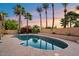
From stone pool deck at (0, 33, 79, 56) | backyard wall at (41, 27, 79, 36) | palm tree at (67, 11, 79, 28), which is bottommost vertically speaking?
stone pool deck at (0, 33, 79, 56)

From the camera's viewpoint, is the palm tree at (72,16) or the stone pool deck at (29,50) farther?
the palm tree at (72,16)

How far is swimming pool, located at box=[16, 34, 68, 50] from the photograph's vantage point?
5.23m

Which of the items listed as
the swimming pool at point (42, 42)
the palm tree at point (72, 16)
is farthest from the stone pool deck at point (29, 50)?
the palm tree at point (72, 16)

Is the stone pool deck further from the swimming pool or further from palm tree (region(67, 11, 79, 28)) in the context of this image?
palm tree (region(67, 11, 79, 28))

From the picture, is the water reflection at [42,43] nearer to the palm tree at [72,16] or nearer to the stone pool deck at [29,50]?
the stone pool deck at [29,50]

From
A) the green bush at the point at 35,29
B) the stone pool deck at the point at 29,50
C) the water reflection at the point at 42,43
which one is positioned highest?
the green bush at the point at 35,29

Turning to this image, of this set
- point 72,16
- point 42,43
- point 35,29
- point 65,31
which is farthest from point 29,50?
point 72,16

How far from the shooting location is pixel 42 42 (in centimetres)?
531

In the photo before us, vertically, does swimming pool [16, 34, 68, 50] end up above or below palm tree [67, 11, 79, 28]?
below

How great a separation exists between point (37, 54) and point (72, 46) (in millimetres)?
742

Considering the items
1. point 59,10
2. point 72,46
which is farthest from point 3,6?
point 72,46

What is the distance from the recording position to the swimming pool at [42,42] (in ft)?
17.2

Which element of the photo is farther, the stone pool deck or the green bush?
the green bush

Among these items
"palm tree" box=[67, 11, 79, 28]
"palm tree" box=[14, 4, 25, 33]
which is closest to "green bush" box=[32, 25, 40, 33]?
"palm tree" box=[14, 4, 25, 33]
